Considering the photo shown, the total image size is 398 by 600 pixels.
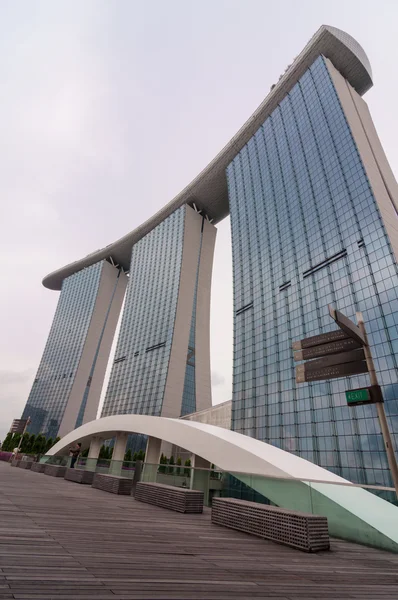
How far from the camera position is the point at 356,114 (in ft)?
217

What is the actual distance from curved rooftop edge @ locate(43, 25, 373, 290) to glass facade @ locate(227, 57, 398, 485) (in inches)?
109

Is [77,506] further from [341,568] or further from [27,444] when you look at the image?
[27,444]

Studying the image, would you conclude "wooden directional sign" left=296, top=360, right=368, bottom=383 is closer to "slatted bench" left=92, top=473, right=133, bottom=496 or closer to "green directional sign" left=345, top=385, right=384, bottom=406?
"green directional sign" left=345, top=385, right=384, bottom=406

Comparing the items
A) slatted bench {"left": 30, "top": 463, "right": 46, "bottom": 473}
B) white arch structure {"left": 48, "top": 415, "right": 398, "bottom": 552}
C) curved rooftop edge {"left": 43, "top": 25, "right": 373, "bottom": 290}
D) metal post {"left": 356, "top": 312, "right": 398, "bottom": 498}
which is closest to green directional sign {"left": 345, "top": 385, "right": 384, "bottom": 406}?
metal post {"left": 356, "top": 312, "right": 398, "bottom": 498}

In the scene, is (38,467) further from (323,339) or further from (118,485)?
(323,339)

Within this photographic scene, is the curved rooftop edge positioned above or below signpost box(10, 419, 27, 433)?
above

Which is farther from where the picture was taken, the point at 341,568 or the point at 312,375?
the point at 312,375

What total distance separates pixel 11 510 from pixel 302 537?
23.4ft

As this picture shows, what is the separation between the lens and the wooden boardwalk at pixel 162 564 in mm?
3557

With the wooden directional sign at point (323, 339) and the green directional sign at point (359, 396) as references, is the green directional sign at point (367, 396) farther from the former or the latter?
the wooden directional sign at point (323, 339)

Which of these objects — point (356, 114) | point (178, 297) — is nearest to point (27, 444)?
point (178, 297)

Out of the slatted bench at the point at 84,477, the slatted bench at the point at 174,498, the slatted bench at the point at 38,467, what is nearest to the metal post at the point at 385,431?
the slatted bench at the point at 174,498

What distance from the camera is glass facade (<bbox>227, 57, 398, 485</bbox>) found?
43062mm

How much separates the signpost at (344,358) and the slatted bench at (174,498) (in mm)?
6639
